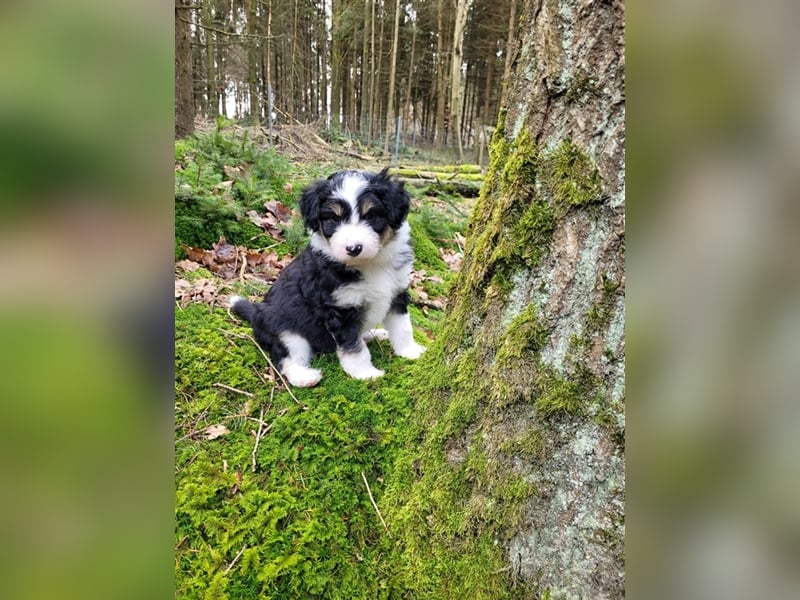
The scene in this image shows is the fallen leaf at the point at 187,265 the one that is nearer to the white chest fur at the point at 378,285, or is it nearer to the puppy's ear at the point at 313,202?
the puppy's ear at the point at 313,202

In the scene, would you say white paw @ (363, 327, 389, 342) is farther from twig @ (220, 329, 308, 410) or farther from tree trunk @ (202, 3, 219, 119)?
tree trunk @ (202, 3, 219, 119)

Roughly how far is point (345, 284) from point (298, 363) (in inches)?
24.6

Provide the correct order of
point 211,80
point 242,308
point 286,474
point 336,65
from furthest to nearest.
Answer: point 336,65
point 211,80
point 242,308
point 286,474

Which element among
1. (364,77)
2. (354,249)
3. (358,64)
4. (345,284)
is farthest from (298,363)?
(358,64)

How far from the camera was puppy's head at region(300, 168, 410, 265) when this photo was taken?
316cm

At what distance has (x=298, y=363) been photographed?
3270 mm

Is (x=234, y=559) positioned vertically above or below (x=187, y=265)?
below

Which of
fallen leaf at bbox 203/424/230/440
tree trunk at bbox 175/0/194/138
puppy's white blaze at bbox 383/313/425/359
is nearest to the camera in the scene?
fallen leaf at bbox 203/424/230/440

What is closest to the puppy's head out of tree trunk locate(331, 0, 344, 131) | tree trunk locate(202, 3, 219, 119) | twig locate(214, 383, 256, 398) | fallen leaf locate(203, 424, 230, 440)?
twig locate(214, 383, 256, 398)

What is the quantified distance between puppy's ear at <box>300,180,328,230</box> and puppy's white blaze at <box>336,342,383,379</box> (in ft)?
3.08

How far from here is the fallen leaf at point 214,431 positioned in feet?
8.39

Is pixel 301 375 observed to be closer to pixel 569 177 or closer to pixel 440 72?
pixel 569 177
